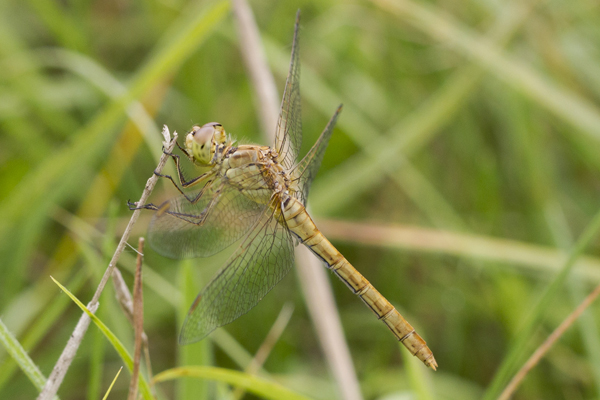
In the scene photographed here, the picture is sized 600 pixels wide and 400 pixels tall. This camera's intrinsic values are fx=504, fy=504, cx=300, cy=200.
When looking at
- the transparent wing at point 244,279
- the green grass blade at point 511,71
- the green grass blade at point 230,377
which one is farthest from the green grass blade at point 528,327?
the green grass blade at point 511,71

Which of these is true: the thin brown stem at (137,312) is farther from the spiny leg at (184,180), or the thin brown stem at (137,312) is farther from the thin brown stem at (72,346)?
the spiny leg at (184,180)

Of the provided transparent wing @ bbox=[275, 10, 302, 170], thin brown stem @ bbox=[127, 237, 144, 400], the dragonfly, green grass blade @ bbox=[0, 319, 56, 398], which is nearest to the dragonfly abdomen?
the dragonfly

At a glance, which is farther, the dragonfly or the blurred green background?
the blurred green background

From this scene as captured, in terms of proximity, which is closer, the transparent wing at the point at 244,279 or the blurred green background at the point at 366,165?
the transparent wing at the point at 244,279

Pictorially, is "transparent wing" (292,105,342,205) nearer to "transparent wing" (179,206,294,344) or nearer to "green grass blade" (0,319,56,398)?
"transparent wing" (179,206,294,344)

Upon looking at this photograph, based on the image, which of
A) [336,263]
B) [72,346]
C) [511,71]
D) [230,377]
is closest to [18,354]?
[72,346]

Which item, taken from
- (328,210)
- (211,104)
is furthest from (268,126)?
(211,104)
